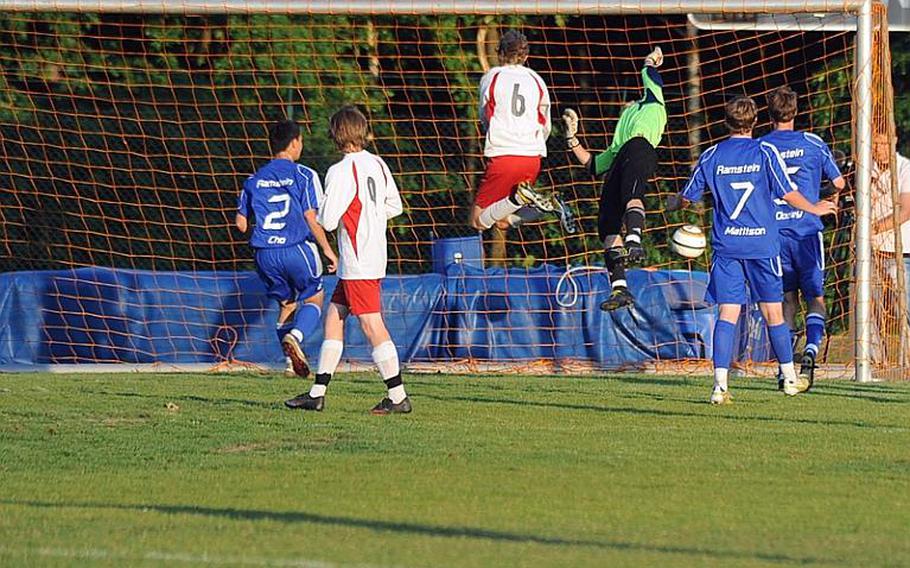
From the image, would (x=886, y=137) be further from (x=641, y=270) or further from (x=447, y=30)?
(x=447, y=30)

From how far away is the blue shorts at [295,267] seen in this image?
12992 mm

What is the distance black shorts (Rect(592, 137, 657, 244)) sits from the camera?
11648 mm

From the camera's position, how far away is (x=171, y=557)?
554 centimetres

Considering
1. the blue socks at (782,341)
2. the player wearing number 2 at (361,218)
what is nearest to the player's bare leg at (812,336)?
the blue socks at (782,341)

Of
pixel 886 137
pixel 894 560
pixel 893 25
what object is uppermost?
pixel 893 25

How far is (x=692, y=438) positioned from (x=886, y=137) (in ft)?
19.5

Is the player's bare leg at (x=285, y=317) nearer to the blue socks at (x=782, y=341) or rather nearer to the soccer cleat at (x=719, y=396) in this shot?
the soccer cleat at (x=719, y=396)

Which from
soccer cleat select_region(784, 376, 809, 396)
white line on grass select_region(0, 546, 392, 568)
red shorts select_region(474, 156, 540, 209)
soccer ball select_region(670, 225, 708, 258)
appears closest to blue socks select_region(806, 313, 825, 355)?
soccer cleat select_region(784, 376, 809, 396)

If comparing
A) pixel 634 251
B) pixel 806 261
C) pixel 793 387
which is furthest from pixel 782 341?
pixel 806 261

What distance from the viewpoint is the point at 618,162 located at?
1182 cm

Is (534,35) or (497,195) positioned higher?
(534,35)

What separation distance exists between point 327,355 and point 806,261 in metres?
3.97

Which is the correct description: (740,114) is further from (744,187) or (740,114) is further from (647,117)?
(647,117)

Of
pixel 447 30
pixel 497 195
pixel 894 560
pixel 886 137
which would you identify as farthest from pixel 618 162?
pixel 447 30
